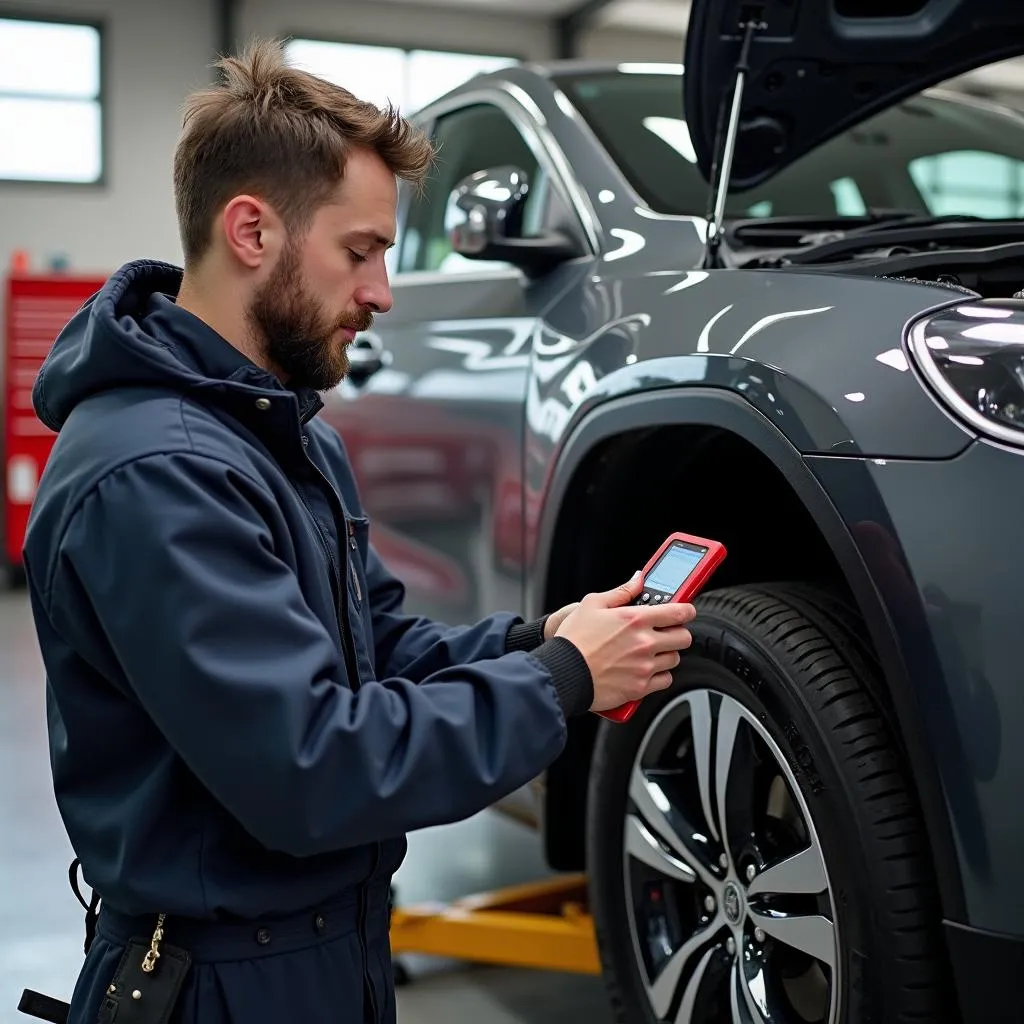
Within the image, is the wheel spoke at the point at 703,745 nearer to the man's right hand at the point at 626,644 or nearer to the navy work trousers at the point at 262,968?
the man's right hand at the point at 626,644

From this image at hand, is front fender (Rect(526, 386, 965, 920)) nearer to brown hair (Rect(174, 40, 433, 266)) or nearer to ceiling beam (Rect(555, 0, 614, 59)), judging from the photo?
brown hair (Rect(174, 40, 433, 266))

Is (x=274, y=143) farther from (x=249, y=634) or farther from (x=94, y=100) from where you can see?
(x=94, y=100)

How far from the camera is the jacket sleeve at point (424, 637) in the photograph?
155cm

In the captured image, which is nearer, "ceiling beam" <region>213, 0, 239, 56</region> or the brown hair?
the brown hair

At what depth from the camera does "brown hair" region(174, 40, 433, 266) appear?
1263mm

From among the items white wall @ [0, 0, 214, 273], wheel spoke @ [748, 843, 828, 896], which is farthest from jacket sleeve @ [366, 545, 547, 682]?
white wall @ [0, 0, 214, 273]

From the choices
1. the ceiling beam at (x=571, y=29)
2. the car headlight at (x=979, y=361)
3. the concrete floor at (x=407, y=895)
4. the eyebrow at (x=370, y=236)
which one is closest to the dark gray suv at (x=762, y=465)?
the car headlight at (x=979, y=361)

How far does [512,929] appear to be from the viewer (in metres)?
2.27

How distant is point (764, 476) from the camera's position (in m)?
1.95

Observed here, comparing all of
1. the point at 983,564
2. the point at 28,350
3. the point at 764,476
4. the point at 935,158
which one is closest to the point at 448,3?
the point at 28,350

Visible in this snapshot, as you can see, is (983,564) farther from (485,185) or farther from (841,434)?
Answer: (485,185)

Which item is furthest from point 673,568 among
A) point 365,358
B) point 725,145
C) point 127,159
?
point 127,159

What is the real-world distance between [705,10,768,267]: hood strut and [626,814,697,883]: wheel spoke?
0.80 metres

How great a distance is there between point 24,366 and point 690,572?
7776mm
